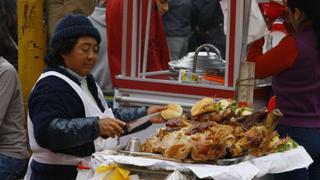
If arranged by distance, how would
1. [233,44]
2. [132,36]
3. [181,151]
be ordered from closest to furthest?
1. [181,151]
2. [233,44]
3. [132,36]

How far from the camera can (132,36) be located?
5609 millimetres

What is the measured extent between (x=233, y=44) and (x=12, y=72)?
5.13 ft

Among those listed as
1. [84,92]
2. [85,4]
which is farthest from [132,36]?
[84,92]

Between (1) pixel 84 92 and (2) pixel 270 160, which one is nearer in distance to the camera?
(2) pixel 270 160

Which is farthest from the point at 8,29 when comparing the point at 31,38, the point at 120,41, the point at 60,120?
the point at 60,120

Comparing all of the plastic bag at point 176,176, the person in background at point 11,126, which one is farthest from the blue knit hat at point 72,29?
the plastic bag at point 176,176

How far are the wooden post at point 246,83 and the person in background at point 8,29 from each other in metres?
1.68

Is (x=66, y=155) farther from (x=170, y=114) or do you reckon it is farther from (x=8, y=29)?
(x=8, y=29)

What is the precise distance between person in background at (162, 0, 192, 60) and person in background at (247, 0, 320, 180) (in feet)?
15.2

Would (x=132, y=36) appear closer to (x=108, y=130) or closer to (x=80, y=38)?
(x=80, y=38)

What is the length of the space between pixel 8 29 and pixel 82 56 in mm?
2040

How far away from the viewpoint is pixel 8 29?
5898mm

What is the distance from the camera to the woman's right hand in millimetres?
3732

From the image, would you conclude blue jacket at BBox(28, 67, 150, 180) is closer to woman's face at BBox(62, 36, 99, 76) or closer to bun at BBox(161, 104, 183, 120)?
woman's face at BBox(62, 36, 99, 76)
